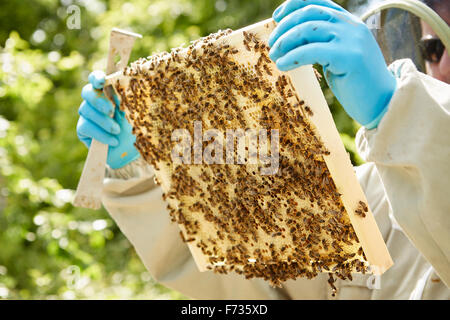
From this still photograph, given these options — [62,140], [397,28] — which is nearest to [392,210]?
[397,28]

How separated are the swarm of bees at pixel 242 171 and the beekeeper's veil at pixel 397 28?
79 centimetres

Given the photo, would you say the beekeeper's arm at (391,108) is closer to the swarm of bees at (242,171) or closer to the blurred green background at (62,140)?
the swarm of bees at (242,171)

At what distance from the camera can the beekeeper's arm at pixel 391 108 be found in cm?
145

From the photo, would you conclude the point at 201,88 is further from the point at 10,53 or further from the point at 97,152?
the point at 10,53

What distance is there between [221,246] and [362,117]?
2.49 ft

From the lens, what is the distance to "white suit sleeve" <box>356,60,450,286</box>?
1449mm

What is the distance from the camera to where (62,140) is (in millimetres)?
6773

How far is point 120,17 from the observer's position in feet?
20.1

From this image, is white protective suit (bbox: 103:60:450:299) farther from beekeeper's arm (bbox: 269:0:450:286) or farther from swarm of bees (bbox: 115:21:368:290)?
swarm of bees (bbox: 115:21:368:290)

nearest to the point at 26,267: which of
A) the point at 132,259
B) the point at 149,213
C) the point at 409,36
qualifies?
the point at 132,259

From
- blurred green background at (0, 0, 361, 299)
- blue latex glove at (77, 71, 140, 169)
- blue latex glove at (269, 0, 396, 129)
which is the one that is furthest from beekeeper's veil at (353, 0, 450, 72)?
blurred green background at (0, 0, 361, 299)

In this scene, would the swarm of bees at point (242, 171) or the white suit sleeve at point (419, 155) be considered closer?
the white suit sleeve at point (419, 155)

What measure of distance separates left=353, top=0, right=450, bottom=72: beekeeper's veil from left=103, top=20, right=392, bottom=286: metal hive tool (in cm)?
77

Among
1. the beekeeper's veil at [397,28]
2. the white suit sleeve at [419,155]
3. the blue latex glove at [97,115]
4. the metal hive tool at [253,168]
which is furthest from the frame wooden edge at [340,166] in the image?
the blue latex glove at [97,115]
